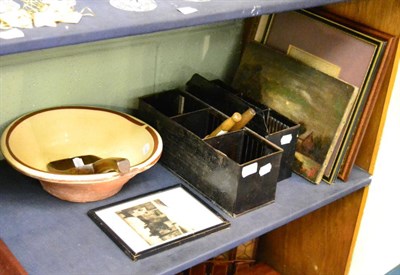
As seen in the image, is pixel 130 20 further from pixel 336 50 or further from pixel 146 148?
A: pixel 336 50

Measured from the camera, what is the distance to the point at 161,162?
1534mm

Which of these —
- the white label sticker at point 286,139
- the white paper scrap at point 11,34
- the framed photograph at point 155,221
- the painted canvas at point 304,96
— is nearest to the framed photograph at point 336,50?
the painted canvas at point 304,96

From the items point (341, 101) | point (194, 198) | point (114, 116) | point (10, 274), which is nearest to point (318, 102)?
point (341, 101)

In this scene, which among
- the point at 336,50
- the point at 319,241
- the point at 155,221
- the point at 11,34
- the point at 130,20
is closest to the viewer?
the point at 11,34

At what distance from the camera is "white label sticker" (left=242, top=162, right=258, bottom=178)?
51.9 inches

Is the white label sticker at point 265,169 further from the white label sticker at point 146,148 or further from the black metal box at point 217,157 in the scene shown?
the white label sticker at point 146,148

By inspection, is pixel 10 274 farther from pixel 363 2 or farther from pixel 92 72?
pixel 363 2

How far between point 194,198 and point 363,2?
24.7 inches

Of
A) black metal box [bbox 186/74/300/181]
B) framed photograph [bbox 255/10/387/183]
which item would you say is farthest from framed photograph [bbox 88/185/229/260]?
framed photograph [bbox 255/10/387/183]

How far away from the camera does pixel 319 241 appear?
181 cm

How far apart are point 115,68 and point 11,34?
24.6 inches

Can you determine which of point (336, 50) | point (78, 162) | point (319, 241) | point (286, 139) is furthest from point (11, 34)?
point (319, 241)

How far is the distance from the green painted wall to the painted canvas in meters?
0.10

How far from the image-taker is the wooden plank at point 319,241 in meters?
1.70
